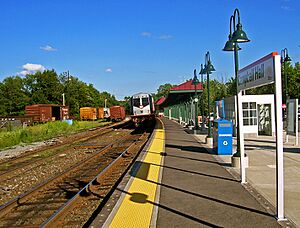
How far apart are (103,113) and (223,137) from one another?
72303mm

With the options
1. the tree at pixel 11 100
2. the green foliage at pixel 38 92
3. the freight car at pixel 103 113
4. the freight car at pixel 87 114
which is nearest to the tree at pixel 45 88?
the green foliage at pixel 38 92

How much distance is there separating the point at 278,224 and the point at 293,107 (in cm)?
1077

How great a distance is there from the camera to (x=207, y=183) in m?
8.26

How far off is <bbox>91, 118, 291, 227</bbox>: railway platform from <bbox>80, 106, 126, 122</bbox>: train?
53762mm

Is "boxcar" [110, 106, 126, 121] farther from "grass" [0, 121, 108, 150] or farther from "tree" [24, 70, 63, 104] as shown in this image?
"tree" [24, 70, 63, 104]

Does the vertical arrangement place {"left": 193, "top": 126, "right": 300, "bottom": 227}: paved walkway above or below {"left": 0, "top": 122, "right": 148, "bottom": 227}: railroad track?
above

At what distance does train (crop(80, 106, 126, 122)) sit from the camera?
64188mm

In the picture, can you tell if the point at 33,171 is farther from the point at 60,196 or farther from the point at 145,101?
the point at 145,101

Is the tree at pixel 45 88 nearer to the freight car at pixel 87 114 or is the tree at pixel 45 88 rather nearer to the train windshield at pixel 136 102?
the freight car at pixel 87 114

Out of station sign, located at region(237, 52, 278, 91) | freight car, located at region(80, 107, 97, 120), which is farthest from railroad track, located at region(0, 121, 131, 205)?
freight car, located at region(80, 107, 97, 120)

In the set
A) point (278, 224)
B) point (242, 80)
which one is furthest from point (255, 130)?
point (278, 224)

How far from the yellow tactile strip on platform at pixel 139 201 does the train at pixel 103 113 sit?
53468 millimetres

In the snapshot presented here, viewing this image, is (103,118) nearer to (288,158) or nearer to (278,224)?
(288,158)

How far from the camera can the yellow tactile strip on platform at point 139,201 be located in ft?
18.6
